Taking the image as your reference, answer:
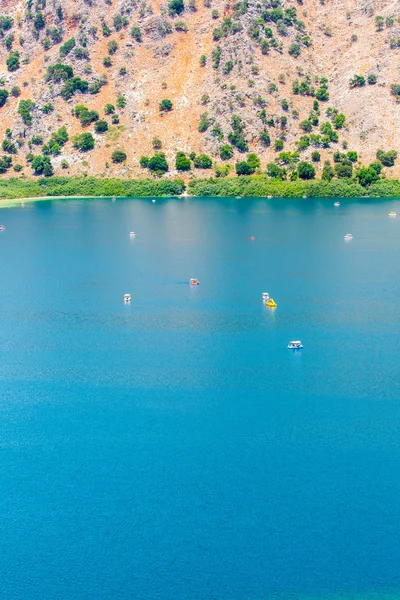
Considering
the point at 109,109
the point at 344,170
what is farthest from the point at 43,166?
the point at 344,170

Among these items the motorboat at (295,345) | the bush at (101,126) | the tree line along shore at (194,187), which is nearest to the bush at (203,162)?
the tree line along shore at (194,187)

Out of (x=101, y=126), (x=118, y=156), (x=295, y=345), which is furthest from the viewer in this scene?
(x=101, y=126)

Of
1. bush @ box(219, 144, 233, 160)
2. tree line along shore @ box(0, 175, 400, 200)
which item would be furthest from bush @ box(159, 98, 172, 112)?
tree line along shore @ box(0, 175, 400, 200)

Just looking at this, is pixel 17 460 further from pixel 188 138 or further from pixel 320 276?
pixel 188 138

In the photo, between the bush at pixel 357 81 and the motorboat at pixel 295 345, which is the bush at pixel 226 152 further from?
the motorboat at pixel 295 345

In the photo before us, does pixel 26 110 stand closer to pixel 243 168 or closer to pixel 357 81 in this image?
pixel 243 168

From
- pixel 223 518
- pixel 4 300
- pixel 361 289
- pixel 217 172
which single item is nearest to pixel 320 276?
pixel 361 289

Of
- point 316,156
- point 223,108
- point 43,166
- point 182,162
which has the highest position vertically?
point 223,108
